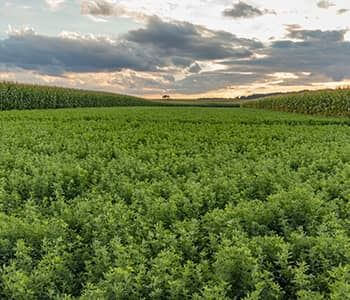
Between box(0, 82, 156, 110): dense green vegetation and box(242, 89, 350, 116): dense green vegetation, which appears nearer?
box(242, 89, 350, 116): dense green vegetation

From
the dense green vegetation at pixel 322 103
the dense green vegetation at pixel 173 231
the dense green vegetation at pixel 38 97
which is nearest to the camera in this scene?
the dense green vegetation at pixel 173 231

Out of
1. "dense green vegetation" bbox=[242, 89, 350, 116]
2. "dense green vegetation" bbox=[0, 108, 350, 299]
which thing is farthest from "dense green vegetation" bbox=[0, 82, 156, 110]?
"dense green vegetation" bbox=[0, 108, 350, 299]

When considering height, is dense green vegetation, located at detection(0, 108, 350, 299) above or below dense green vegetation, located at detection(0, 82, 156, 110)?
below

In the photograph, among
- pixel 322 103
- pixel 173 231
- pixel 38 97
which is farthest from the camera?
pixel 38 97

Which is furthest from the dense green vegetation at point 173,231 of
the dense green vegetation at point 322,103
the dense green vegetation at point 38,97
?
the dense green vegetation at point 38,97

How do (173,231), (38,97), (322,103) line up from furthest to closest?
(38,97) → (322,103) → (173,231)

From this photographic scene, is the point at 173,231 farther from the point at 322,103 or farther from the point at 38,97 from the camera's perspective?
the point at 38,97

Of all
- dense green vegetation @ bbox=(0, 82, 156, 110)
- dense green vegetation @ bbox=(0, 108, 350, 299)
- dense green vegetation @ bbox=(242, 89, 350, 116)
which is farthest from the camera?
dense green vegetation @ bbox=(0, 82, 156, 110)

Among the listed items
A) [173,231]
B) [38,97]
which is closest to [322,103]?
[38,97]

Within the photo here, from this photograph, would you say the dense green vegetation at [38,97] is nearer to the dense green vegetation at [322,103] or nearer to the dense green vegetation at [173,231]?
the dense green vegetation at [322,103]

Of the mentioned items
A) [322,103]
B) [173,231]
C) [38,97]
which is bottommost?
[173,231]

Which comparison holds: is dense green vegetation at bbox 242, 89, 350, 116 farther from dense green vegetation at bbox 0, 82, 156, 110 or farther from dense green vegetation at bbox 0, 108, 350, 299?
dense green vegetation at bbox 0, 108, 350, 299

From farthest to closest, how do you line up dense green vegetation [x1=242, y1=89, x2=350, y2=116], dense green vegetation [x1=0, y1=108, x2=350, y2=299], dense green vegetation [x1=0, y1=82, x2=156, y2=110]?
dense green vegetation [x1=0, y1=82, x2=156, y2=110]
dense green vegetation [x1=242, y1=89, x2=350, y2=116]
dense green vegetation [x1=0, y1=108, x2=350, y2=299]

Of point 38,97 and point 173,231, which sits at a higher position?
point 38,97
